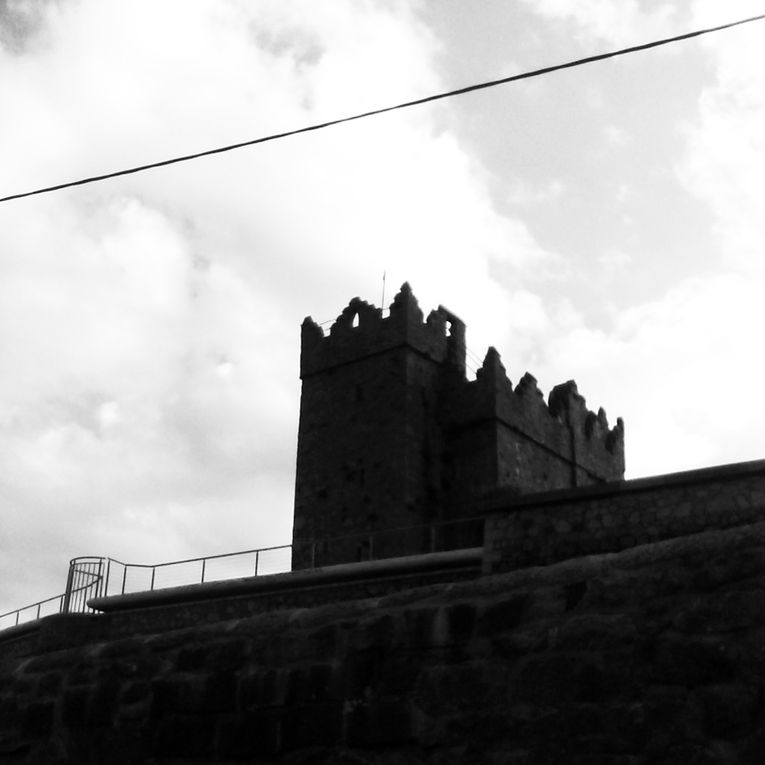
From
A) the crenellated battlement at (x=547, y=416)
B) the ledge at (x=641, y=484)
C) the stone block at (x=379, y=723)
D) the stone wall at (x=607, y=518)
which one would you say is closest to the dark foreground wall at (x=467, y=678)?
the stone block at (x=379, y=723)

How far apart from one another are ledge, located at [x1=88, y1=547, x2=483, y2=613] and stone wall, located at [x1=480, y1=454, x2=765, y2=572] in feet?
12.7

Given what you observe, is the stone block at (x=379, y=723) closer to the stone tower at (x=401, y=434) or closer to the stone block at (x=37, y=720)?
the stone block at (x=37, y=720)

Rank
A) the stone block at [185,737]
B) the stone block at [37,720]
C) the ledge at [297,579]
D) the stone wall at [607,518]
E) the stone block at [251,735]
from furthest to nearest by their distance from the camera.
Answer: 1. the ledge at [297,579]
2. the stone wall at [607,518]
3. the stone block at [37,720]
4. the stone block at [185,737]
5. the stone block at [251,735]

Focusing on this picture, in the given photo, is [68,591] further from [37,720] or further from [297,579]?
[37,720]

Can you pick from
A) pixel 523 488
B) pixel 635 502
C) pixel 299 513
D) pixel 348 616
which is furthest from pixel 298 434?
pixel 348 616

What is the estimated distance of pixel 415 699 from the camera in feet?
13.3

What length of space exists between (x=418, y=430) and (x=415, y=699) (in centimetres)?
2600

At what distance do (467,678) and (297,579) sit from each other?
61.8ft

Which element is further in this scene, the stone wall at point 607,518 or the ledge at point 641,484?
the stone wall at point 607,518

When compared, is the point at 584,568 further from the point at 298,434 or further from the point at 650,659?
the point at 298,434

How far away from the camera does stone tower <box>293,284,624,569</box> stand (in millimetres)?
28984

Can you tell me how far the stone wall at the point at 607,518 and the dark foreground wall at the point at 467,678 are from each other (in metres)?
8.05

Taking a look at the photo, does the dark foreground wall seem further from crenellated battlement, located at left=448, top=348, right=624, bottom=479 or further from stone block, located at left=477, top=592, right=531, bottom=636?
crenellated battlement, located at left=448, top=348, right=624, bottom=479

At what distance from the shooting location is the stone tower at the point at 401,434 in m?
29.0
